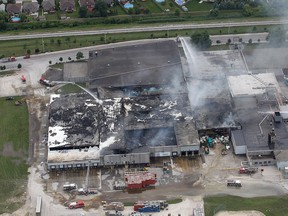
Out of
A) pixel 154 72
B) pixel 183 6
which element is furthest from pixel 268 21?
pixel 154 72

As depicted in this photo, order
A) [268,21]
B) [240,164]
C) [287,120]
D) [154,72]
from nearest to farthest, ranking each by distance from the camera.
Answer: [240,164], [287,120], [154,72], [268,21]

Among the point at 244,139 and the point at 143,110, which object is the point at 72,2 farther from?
the point at 244,139

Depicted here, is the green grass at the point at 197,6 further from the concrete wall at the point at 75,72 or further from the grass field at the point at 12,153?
the grass field at the point at 12,153

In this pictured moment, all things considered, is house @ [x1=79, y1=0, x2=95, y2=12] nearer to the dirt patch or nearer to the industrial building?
the industrial building

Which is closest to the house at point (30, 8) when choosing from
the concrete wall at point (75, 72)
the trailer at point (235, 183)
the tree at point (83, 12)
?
the tree at point (83, 12)

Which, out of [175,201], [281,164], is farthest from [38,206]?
[281,164]

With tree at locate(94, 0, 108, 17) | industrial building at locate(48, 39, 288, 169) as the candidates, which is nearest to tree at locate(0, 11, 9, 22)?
tree at locate(94, 0, 108, 17)
